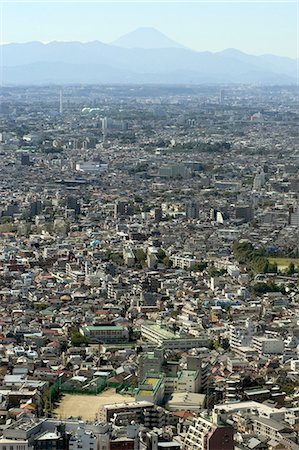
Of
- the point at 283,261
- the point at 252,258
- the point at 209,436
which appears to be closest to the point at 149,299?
the point at 252,258

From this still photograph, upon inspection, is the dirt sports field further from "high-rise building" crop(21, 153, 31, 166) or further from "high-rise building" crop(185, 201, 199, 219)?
"high-rise building" crop(21, 153, 31, 166)

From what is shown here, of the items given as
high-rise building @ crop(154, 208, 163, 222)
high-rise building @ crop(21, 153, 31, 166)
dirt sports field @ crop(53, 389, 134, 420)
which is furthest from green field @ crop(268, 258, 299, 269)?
high-rise building @ crop(21, 153, 31, 166)

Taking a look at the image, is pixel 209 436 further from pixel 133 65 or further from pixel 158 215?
pixel 133 65

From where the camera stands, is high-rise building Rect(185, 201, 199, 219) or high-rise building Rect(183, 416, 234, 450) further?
high-rise building Rect(185, 201, 199, 219)

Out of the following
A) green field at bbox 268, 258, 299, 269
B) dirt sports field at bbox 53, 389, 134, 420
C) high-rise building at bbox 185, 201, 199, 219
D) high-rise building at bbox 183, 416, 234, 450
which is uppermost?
high-rise building at bbox 183, 416, 234, 450

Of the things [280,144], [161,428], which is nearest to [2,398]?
[161,428]

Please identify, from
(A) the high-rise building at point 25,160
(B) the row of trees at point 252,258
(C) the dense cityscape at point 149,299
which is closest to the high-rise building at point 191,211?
(C) the dense cityscape at point 149,299
